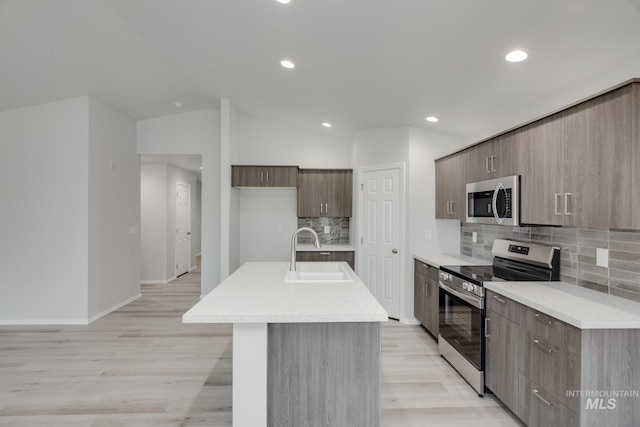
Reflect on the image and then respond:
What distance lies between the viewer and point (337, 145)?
17.6ft

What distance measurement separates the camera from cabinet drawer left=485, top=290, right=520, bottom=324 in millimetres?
2127

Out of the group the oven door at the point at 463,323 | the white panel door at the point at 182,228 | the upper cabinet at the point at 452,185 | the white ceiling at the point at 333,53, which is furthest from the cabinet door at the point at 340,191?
the white panel door at the point at 182,228

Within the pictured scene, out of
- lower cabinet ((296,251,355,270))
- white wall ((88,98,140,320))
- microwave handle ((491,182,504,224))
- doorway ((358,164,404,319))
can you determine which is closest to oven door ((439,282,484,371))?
microwave handle ((491,182,504,224))

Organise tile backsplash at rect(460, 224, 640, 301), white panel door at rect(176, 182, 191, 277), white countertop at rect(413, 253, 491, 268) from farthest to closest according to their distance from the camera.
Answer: white panel door at rect(176, 182, 191, 277) < white countertop at rect(413, 253, 491, 268) < tile backsplash at rect(460, 224, 640, 301)

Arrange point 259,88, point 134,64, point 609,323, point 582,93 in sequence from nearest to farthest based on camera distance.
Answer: point 609,323 < point 582,93 < point 134,64 < point 259,88

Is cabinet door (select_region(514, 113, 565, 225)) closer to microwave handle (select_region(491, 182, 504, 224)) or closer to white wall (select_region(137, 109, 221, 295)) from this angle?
microwave handle (select_region(491, 182, 504, 224))

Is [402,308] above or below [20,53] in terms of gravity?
below

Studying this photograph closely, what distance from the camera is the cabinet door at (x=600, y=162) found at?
170 centimetres

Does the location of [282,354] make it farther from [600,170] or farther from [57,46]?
[57,46]

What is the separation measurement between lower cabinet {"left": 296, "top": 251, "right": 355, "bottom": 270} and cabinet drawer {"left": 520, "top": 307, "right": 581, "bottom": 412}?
9.12 ft

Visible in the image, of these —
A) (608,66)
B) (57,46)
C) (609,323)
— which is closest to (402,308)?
(609,323)

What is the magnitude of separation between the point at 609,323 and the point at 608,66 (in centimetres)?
164

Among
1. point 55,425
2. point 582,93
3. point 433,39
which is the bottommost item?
point 55,425

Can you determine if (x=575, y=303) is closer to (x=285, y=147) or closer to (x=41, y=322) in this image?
(x=285, y=147)
